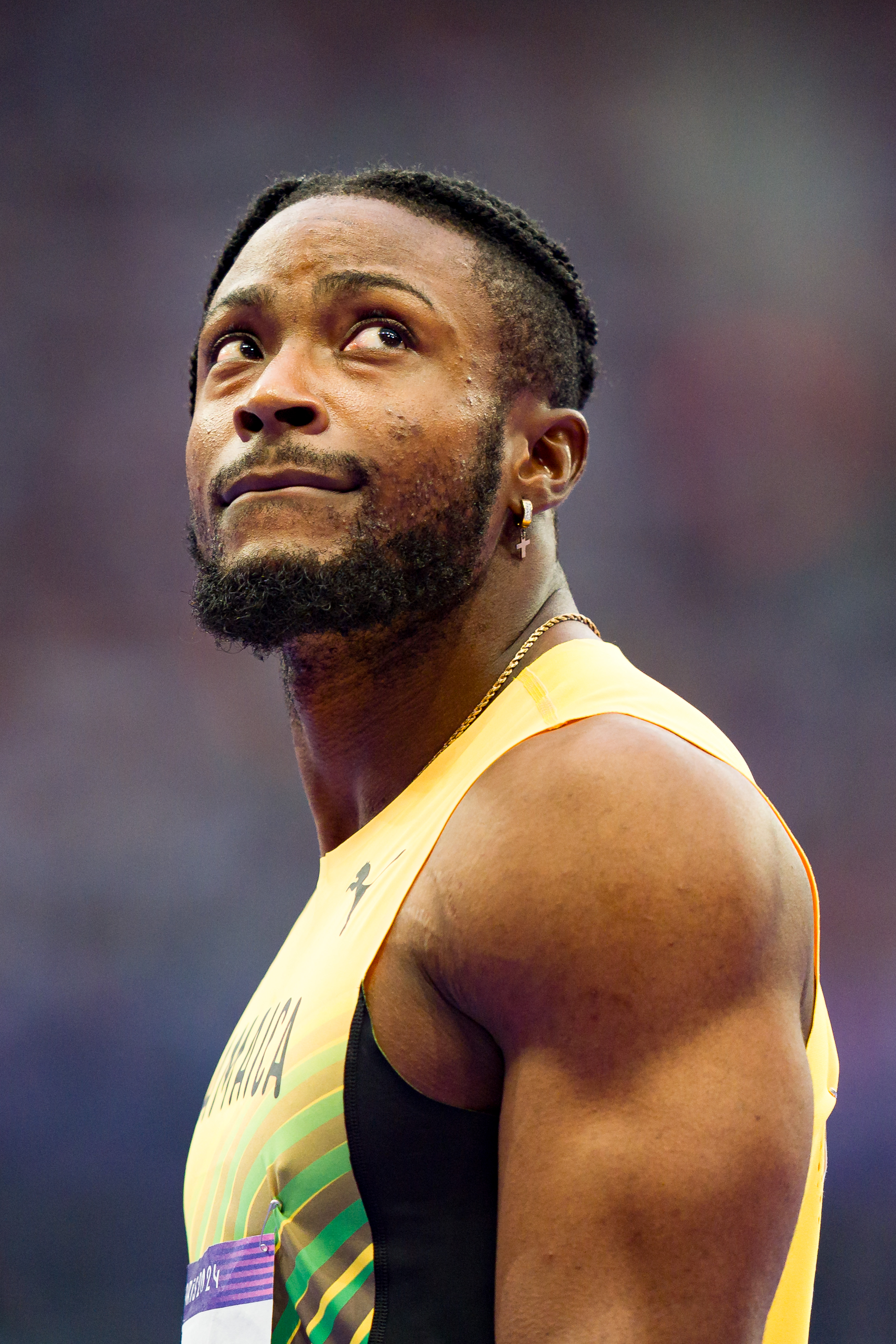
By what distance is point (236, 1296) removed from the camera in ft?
3.83

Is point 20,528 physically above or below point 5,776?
above

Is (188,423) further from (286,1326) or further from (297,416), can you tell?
(286,1326)

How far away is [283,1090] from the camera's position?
3.82ft

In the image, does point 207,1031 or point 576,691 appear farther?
point 207,1031

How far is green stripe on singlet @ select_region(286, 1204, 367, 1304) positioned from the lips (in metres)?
0.67

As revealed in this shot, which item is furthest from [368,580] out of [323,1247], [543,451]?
[323,1247]

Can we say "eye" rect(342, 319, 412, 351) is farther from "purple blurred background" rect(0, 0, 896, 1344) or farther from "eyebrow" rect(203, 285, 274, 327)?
"purple blurred background" rect(0, 0, 896, 1344)

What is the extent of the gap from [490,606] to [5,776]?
123 inches

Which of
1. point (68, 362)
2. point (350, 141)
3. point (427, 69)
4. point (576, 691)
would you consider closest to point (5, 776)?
point (68, 362)

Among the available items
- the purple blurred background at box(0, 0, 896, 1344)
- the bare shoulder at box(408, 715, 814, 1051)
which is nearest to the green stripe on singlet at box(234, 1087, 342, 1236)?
the bare shoulder at box(408, 715, 814, 1051)

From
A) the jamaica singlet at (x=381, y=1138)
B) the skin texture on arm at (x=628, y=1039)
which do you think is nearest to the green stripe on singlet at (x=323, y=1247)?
the jamaica singlet at (x=381, y=1138)

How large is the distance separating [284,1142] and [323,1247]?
9 centimetres

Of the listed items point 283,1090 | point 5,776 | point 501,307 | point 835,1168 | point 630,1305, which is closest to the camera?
point 630,1305

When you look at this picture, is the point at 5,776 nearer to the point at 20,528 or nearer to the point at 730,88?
the point at 20,528
